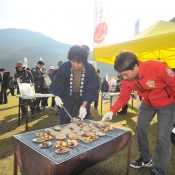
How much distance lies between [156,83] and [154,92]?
16 centimetres

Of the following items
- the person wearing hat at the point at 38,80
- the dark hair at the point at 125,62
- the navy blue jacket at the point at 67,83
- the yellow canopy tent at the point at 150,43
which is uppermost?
the yellow canopy tent at the point at 150,43

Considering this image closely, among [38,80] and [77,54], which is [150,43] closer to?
[77,54]

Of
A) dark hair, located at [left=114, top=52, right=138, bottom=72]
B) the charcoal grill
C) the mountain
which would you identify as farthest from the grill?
the mountain

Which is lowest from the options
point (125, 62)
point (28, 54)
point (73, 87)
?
point (73, 87)

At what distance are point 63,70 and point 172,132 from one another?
182 cm

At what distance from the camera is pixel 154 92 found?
309 centimetres

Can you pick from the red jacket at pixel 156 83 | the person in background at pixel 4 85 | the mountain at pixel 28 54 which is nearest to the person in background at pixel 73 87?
the red jacket at pixel 156 83

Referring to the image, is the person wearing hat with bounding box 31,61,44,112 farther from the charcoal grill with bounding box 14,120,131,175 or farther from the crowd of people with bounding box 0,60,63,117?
the charcoal grill with bounding box 14,120,131,175

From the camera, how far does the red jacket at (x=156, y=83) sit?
9.55 feet

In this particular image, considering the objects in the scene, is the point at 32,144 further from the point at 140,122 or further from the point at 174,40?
the point at 174,40

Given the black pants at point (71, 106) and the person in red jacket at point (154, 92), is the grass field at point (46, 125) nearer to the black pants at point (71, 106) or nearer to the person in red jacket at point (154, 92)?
the person in red jacket at point (154, 92)

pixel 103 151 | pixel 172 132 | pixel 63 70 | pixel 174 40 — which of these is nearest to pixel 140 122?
pixel 172 132

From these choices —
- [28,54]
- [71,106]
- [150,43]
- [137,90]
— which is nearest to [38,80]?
[150,43]

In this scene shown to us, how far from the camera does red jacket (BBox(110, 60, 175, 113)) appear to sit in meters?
2.91
